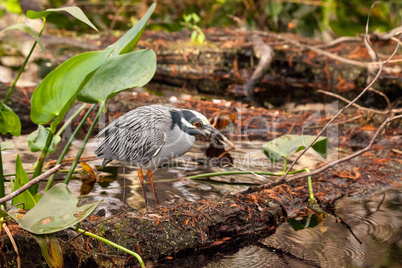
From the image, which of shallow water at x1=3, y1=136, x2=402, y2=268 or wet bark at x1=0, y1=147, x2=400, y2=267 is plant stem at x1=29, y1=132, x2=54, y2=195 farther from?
shallow water at x1=3, y1=136, x2=402, y2=268

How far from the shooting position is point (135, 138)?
138 inches

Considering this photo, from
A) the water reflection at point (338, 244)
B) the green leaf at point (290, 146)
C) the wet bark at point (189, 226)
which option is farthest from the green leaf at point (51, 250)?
the green leaf at point (290, 146)

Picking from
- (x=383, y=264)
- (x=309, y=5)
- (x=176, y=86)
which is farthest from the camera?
(x=309, y=5)

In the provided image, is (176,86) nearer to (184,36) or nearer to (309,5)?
(184,36)

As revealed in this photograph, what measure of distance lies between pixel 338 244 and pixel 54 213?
6.02 ft

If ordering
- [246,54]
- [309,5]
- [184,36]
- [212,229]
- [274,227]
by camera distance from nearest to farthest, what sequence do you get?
[212,229] → [274,227] → [246,54] → [184,36] → [309,5]

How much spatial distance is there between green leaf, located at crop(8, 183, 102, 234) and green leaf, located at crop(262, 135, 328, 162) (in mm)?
1812

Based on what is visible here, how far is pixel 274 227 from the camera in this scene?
3.18 meters

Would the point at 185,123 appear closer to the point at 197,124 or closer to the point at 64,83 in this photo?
the point at 197,124

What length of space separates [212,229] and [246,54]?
5941mm

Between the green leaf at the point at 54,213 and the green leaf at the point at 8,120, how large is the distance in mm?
624

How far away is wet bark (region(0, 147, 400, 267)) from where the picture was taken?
2471mm

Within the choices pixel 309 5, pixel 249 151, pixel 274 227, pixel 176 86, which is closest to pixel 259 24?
pixel 309 5

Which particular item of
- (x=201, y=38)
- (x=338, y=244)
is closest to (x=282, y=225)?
(x=338, y=244)
